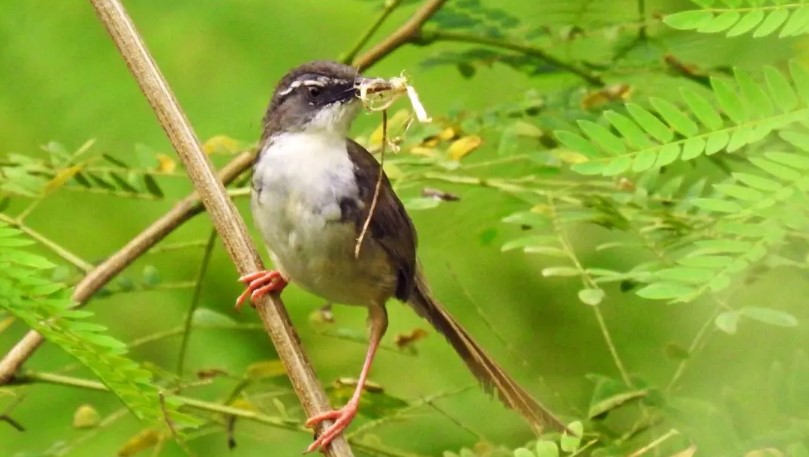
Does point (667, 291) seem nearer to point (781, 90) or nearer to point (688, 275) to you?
point (688, 275)

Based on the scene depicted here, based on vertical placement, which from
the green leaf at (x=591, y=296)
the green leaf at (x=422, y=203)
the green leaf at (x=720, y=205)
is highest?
the green leaf at (x=720, y=205)

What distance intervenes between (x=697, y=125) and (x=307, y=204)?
0.85 metres

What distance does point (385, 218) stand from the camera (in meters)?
1.96

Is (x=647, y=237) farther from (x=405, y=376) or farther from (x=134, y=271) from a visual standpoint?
(x=134, y=271)

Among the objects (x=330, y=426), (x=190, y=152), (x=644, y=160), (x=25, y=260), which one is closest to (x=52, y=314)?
(x=25, y=260)

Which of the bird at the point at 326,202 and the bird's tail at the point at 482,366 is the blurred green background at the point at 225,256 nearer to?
the bird's tail at the point at 482,366

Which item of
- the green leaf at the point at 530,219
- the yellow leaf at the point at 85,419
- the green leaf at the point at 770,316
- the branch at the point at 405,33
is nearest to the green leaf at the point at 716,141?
the green leaf at the point at 770,316

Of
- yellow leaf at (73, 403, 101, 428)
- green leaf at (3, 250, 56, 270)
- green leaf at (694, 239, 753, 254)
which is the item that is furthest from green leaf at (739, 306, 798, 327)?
yellow leaf at (73, 403, 101, 428)

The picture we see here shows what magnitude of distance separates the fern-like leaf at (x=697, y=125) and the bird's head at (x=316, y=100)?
2.22 feet

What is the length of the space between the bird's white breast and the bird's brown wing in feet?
0.05

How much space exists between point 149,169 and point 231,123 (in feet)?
3.42

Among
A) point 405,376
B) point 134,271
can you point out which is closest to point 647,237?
point 405,376

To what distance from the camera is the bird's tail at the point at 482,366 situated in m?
1.82

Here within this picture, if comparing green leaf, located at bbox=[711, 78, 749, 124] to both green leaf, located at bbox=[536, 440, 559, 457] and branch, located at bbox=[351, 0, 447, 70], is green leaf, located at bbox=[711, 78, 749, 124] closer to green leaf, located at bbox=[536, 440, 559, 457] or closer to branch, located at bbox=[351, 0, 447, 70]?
green leaf, located at bbox=[536, 440, 559, 457]
